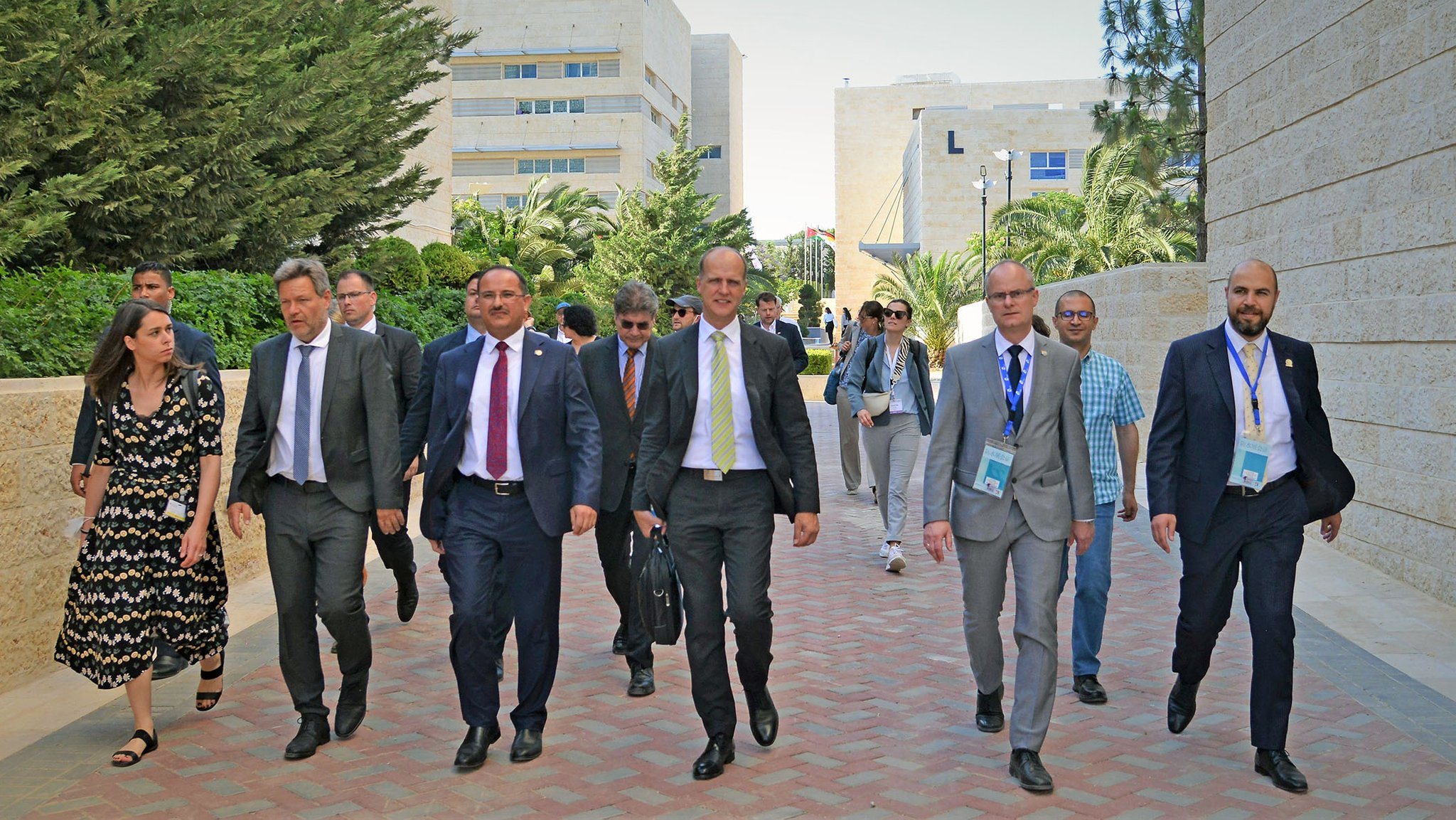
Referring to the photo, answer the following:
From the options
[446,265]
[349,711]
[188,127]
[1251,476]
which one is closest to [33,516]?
[349,711]

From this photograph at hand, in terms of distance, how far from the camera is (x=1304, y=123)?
416 inches

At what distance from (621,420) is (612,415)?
0.19 feet

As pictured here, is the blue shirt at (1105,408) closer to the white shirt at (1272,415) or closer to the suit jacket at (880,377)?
the white shirt at (1272,415)

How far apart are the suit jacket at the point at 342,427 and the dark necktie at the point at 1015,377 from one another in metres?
2.57

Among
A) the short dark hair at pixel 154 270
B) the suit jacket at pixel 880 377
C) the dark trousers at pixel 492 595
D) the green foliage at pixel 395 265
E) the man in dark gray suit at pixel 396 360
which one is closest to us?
the dark trousers at pixel 492 595

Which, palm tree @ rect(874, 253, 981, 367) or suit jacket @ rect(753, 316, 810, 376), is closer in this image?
suit jacket @ rect(753, 316, 810, 376)

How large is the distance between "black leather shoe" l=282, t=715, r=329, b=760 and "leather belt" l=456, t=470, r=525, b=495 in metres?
1.20

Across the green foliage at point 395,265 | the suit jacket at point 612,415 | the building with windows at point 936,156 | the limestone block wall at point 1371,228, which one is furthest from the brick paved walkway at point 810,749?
the building with windows at point 936,156

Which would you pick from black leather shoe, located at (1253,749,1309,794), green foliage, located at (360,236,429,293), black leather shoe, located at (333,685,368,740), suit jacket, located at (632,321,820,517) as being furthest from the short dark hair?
green foliage, located at (360,236,429,293)

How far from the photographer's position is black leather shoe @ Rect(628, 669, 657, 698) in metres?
6.36

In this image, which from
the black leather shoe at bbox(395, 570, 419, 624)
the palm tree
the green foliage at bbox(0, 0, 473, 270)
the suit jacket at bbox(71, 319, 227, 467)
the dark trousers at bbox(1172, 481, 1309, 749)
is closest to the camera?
the dark trousers at bbox(1172, 481, 1309, 749)

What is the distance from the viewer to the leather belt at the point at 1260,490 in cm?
515

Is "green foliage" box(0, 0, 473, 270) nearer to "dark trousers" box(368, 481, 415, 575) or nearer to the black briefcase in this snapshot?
"dark trousers" box(368, 481, 415, 575)

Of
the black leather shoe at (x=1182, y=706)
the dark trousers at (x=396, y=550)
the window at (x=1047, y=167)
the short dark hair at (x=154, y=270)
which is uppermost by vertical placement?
the window at (x=1047, y=167)
